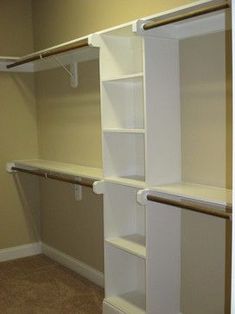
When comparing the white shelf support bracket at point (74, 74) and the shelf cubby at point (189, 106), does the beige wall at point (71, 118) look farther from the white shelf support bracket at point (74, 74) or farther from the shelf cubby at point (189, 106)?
the shelf cubby at point (189, 106)

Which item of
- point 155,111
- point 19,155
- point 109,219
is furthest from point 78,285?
point 155,111

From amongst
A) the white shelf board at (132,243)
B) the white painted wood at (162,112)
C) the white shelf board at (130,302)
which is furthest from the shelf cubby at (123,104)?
the white shelf board at (130,302)

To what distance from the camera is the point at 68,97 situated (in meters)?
3.65

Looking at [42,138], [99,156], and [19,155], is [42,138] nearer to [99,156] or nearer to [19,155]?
[19,155]

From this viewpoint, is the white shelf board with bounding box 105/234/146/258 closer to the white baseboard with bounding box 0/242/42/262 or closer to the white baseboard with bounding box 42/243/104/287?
the white baseboard with bounding box 42/243/104/287

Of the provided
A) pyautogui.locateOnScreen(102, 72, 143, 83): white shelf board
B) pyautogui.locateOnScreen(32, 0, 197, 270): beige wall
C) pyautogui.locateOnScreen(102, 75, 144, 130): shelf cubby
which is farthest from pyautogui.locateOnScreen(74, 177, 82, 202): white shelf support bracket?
pyautogui.locateOnScreen(102, 72, 143, 83): white shelf board

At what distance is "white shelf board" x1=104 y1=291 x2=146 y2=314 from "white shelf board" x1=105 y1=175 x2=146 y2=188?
0.78 meters

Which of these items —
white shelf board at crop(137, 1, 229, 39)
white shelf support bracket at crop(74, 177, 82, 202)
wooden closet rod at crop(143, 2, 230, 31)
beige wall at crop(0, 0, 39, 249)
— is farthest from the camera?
beige wall at crop(0, 0, 39, 249)

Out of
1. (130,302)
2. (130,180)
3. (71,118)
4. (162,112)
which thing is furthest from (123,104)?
(130,302)

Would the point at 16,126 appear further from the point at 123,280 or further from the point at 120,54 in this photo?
the point at 123,280

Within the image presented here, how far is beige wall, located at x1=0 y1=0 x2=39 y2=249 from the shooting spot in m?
4.00

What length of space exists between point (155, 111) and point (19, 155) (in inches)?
81.1

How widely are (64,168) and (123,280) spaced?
967 millimetres

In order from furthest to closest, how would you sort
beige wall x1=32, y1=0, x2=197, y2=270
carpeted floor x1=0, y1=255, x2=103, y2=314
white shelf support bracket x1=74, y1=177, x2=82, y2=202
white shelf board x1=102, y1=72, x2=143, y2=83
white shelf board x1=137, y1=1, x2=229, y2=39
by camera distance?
white shelf support bracket x1=74, y1=177, x2=82, y2=202, beige wall x1=32, y1=0, x2=197, y2=270, carpeted floor x1=0, y1=255, x2=103, y2=314, white shelf board x1=102, y1=72, x2=143, y2=83, white shelf board x1=137, y1=1, x2=229, y2=39
